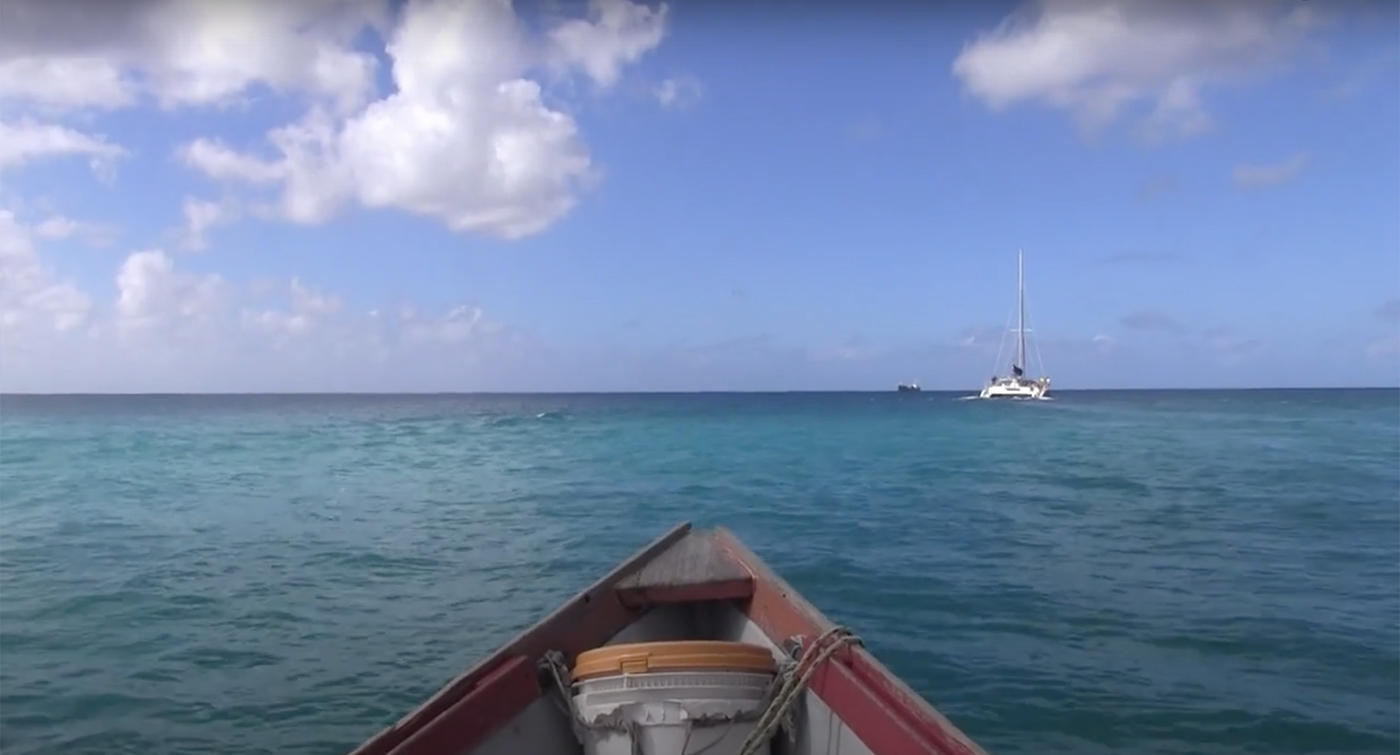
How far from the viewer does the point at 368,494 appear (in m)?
30.8

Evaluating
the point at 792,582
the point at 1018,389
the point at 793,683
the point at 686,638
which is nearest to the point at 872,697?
the point at 793,683

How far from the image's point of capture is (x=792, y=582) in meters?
15.9

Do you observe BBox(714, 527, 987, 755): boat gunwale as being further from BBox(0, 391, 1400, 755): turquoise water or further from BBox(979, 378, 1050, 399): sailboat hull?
BBox(979, 378, 1050, 399): sailboat hull

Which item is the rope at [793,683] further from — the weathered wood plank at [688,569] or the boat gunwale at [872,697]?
the weathered wood plank at [688,569]

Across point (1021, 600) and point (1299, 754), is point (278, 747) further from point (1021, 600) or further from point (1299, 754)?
point (1021, 600)

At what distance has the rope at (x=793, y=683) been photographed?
4.12 meters

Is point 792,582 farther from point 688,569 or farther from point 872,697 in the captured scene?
point 872,697

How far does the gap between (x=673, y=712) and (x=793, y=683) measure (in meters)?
0.52

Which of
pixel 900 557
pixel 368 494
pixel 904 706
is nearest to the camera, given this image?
pixel 904 706

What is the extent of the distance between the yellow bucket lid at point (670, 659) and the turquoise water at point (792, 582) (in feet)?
16.6

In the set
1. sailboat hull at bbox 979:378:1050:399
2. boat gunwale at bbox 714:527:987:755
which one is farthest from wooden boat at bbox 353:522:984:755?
sailboat hull at bbox 979:378:1050:399

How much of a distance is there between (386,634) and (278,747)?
154 inches

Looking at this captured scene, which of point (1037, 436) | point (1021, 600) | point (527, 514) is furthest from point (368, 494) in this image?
point (1037, 436)

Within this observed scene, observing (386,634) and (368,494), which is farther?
(368,494)
